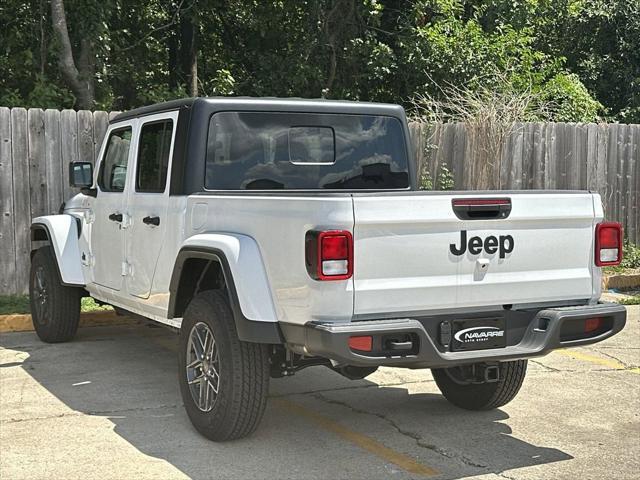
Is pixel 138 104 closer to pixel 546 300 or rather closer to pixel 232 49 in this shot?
pixel 232 49

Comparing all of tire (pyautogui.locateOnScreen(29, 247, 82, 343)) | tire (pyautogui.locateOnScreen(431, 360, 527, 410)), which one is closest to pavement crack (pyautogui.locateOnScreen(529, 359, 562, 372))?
tire (pyautogui.locateOnScreen(431, 360, 527, 410))

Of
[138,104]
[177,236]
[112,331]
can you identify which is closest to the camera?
[177,236]

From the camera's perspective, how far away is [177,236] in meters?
5.91

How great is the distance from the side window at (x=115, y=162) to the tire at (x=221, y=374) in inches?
76.8

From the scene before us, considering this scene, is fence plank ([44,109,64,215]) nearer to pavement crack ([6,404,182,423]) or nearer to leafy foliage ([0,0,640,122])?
leafy foliage ([0,0,640,122])

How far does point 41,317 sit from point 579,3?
15.4 m

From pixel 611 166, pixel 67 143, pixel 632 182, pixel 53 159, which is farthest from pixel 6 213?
pixel 632 182

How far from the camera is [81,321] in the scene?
9266mm

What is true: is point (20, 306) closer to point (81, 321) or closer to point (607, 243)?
point (81, 321)

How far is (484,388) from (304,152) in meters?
1.98

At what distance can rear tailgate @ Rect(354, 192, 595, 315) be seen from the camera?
4676mm

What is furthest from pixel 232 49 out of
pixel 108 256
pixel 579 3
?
pixel 108 256

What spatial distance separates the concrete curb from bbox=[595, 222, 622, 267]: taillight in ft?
17.2

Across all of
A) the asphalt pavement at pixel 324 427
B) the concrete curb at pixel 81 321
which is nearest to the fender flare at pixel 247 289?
the asphalt pavement at pixel 324 427
